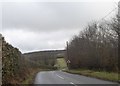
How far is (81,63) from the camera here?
81.6 meters

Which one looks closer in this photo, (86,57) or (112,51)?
(112,51)

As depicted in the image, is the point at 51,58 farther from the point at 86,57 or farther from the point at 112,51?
the point at 112,51

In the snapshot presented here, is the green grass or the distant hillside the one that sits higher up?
the distant hillside

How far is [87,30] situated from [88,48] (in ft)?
50.0

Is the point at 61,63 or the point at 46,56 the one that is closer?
the point at 46,56

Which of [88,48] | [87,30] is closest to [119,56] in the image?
[88,48]

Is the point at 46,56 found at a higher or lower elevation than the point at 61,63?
higher

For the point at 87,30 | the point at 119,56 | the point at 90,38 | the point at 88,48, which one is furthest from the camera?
the point at 87,30

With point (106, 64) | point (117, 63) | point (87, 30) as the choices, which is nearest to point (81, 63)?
point (87, 30)

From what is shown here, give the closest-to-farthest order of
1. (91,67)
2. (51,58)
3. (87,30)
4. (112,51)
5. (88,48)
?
(112,51) < (91,67) < (88,48) < (87,30) < (51,58)

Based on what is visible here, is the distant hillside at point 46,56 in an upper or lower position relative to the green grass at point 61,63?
upper

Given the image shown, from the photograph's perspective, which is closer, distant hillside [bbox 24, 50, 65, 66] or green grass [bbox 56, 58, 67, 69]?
green grass [bbox 56, 58, 67, 69]

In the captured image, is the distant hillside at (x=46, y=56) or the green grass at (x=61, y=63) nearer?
the green grass at (x=61, y=63)

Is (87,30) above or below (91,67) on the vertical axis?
above
